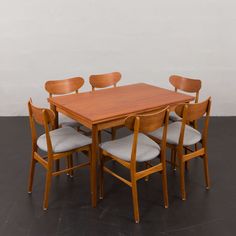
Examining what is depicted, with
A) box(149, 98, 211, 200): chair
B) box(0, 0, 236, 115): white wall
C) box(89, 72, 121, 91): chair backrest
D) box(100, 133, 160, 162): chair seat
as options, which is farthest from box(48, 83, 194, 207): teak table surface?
box(0, 0, 236, 115): white wall

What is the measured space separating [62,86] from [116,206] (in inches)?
52.4

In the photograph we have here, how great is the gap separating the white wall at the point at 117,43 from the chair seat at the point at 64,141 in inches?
78.0

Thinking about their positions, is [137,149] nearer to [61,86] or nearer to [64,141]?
[64,141]

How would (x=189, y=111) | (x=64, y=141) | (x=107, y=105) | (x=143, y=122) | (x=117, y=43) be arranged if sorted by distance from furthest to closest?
(x=117, y=43)
(x=107, y=105)
(x=64, y=141)
(x=189, y=111)
(x=143, y=122)

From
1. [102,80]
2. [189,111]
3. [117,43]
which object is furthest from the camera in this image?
[117,43]

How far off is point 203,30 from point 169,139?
231cm

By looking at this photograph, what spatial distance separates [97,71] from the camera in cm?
459

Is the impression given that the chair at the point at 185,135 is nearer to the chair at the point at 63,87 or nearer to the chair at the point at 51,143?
the chair at the point at 51,143

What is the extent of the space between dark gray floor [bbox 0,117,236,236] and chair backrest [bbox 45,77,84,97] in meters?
0.78

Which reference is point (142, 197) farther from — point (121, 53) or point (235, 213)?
point (121, 53)

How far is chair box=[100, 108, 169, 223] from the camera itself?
7.38 feet

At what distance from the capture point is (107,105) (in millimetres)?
2732

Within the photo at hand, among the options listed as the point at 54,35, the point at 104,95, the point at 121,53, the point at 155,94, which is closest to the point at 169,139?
the point at 155,94

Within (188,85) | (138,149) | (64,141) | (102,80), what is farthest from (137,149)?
(102,80)
